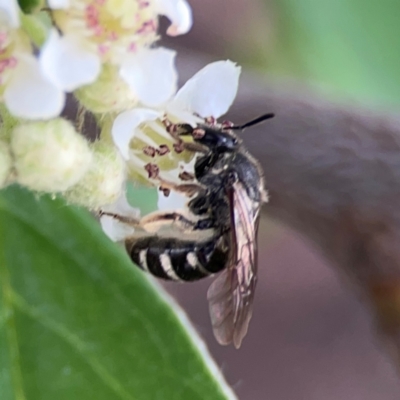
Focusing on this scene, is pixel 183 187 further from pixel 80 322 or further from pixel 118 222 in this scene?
pixel 80 322

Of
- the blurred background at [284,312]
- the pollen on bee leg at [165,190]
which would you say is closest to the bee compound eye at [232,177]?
the pollen on bee leg at [165,190]

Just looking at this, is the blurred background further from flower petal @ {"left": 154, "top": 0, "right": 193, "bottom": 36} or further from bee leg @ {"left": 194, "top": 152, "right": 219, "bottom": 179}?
flower petal @ {"left": 154, "top": 0, "right": 193, "bottom": 36}

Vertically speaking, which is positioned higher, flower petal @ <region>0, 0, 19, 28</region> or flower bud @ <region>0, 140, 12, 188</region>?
flower petal @ <region>0, 0, 19, 28</region>

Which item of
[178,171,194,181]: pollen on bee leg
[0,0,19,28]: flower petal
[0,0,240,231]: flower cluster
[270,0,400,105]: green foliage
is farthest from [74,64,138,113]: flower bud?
[270,0,400,105]: green foliage

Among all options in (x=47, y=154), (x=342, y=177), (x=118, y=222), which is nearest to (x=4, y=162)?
(x=47, y=154)

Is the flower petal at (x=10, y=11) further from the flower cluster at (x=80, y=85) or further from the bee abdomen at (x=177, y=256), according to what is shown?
the bee abdomen at (x=177, y=256)

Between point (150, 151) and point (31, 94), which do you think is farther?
point (150, 151)
